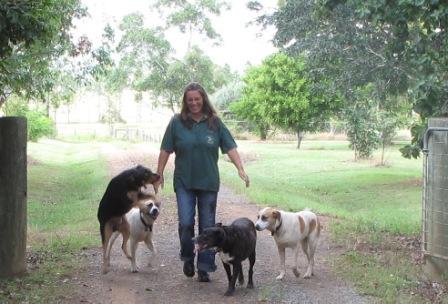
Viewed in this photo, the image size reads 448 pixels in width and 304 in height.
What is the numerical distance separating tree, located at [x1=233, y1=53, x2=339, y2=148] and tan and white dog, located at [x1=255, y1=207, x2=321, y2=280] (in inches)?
1250

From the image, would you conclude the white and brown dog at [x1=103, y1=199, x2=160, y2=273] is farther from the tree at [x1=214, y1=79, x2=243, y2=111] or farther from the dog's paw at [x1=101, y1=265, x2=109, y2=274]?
the tree at [x1=214, y1=79, x2=243, y2=111]

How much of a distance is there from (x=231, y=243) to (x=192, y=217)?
2.58 feet

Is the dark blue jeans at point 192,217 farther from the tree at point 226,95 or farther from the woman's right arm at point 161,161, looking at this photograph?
the tree at point 226,95

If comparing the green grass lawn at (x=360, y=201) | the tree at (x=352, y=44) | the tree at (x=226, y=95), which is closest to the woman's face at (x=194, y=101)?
the green grass lawn at (x=360, y=201)

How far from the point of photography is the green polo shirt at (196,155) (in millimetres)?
6688

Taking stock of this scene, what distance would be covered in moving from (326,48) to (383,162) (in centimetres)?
1444

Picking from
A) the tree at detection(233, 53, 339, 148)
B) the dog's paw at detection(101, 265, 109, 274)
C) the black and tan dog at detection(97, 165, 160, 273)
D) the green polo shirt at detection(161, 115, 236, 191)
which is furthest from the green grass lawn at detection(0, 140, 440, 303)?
the tree at detection(233, 53, 339, 148)

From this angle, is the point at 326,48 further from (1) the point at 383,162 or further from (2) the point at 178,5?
(2) the point at 178,5

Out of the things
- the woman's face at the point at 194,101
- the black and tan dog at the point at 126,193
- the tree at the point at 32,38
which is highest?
the tree at the point at 32,38

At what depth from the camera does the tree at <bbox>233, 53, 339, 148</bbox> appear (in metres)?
40.7

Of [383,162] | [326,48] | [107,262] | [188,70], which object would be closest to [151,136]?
[188,70]

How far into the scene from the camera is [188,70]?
1933 inches

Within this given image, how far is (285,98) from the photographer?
4175 centimetres

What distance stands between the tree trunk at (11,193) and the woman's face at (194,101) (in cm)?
209
